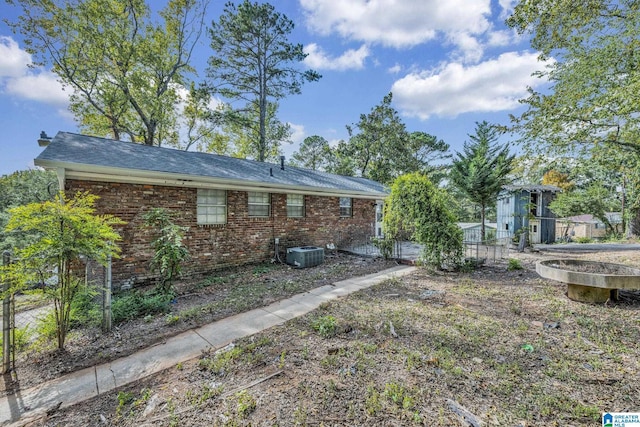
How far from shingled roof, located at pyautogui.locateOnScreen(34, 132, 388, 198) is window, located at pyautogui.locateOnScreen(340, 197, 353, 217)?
1.39 m

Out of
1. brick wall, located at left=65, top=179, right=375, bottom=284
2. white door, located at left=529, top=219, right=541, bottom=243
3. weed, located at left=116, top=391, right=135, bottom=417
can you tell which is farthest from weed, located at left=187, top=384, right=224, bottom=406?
white door, located at left=529, top=219, right=541, bottom=243

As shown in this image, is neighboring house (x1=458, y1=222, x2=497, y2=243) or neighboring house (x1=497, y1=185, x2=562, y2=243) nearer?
neighboring house (x1=458, y1=222, x2=497, y2=243)

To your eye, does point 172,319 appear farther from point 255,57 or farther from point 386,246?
point 255,57

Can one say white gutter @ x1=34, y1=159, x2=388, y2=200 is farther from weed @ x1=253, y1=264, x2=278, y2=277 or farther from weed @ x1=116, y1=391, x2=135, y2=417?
weed @ x1=116, y1=391, x2=135, y2=417

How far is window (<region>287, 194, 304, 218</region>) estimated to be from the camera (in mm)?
9484

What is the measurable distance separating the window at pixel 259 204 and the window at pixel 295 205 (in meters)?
0.84

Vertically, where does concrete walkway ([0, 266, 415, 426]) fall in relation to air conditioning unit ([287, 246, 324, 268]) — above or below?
below

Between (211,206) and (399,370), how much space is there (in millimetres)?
6577

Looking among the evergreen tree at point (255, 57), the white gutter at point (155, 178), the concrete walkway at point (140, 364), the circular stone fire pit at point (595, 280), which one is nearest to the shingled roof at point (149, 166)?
the white gutter at point (155, 178)

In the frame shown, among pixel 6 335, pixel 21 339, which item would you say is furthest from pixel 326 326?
pixel 21 339

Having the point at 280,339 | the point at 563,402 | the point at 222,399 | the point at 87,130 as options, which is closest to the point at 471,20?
the point at 563,402

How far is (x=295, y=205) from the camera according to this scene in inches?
381

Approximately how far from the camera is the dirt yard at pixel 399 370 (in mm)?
2260

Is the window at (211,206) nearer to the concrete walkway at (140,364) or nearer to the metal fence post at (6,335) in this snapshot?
the concrete walkway at (140,364)
